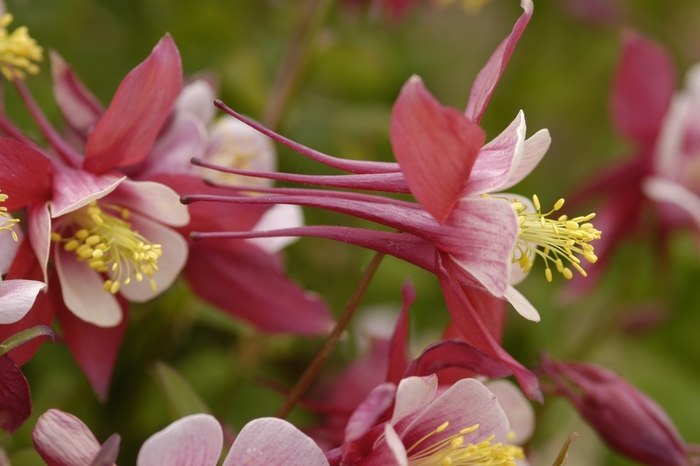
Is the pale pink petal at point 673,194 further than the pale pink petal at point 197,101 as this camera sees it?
Yes

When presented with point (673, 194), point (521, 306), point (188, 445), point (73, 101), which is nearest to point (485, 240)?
point (521, 306)

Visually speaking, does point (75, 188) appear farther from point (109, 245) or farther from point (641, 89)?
point (641, 89)

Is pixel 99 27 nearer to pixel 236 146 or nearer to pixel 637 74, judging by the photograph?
pixel 236 146

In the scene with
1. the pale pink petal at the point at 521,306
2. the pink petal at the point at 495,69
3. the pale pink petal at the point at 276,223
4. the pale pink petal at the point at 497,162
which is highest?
the pink petal at the point at 495,69

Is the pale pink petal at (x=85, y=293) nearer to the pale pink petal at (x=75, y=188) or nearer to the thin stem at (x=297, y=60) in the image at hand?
the pale pink petal at (x=75, y=188)

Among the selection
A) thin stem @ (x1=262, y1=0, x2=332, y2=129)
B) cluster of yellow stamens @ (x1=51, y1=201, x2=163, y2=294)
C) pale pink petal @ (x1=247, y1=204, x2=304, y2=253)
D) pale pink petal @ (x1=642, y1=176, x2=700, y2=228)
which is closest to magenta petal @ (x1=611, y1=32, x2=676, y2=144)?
pale pink petal @ (x1=642, y1=176, x2=700, y2=228)

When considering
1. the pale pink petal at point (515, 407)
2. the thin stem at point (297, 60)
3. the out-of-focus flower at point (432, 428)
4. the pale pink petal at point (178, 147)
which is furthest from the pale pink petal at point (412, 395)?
the thin stem at point (297, 60)
